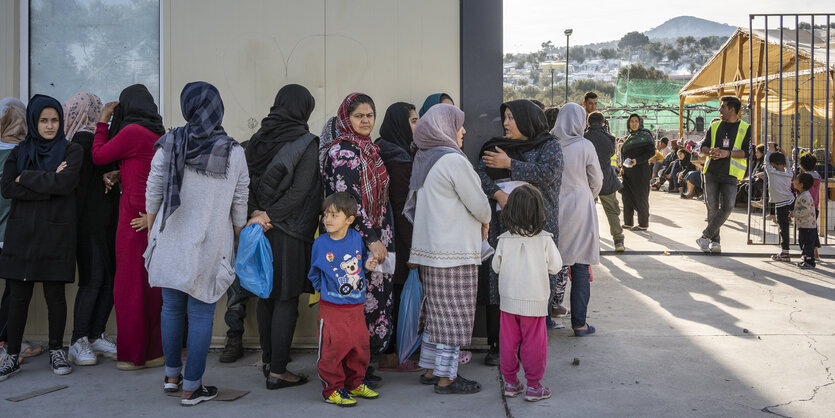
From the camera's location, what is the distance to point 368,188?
4.03 m

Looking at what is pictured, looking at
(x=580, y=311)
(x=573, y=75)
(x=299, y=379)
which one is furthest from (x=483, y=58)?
(x=573, y=75)

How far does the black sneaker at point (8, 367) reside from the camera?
14.2 feet

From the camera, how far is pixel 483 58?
4891mm

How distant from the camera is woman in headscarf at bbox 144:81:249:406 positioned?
3795mm

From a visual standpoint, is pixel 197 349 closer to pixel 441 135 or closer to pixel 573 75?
pixel 441 135

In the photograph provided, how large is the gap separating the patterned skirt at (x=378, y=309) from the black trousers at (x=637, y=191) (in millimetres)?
6653

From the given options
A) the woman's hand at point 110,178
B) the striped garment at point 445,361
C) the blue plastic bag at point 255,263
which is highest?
the woman's hand at point 110,178

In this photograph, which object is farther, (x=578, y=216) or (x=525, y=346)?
(x=578, y=216)

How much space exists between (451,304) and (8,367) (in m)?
2.71

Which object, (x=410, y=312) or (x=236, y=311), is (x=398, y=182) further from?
(x=236, y=311)

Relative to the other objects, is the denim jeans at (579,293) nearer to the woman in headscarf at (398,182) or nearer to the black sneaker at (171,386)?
the woman in headscarf at (398,182)

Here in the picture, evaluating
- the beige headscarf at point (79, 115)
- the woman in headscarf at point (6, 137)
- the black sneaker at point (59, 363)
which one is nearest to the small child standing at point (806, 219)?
the beige headscarf at point (79, 115)

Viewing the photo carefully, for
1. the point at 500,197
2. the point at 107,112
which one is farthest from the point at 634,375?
the point at 107,112

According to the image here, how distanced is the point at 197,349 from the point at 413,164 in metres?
1.60
